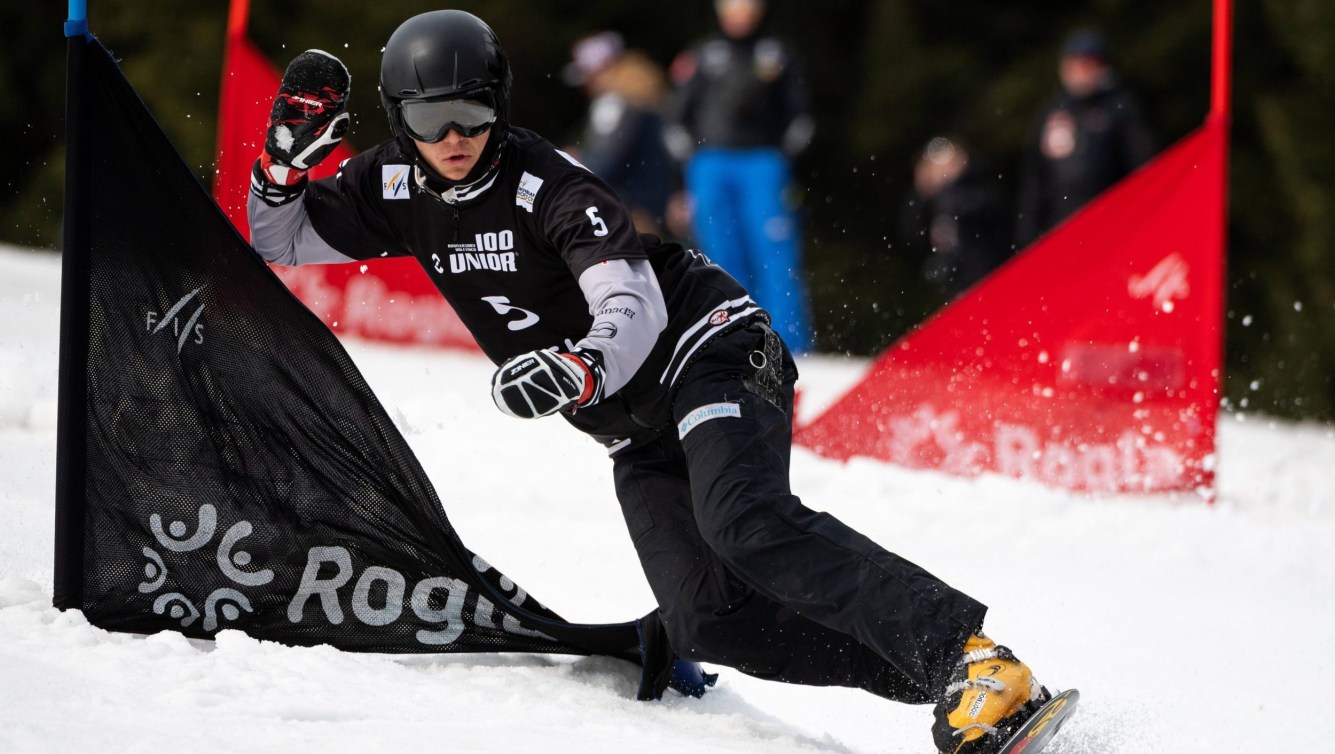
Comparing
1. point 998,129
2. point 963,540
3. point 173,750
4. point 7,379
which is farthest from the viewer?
point 998,129

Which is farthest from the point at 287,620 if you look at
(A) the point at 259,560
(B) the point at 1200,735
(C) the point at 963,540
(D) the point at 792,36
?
(D) the point at 792,36

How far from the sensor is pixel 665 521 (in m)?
3.79

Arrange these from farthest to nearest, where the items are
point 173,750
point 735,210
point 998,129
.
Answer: point 998,129, point 735,210, point 173,750

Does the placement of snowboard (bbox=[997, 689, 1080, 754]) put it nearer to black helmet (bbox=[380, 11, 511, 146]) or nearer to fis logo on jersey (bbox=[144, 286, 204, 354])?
black helmet (bbox=[380, 11, 511, 146])

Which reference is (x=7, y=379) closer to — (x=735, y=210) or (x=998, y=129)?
(x=735, y=210)

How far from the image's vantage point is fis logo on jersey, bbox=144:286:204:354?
11.9 feet

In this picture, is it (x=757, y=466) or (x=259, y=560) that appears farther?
(x=259, y=560)

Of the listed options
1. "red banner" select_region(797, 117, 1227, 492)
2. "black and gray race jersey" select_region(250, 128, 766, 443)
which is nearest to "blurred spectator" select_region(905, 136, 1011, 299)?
"red banner" select_region(797, 117, 1227, 492)

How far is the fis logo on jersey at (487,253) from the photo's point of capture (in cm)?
361

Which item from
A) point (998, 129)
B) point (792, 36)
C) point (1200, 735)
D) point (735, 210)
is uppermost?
point (792, 36)

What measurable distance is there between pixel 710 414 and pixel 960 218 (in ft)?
29.3

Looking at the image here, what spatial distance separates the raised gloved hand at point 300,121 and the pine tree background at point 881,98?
10.1 m

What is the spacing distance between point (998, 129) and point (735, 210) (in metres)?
6.99

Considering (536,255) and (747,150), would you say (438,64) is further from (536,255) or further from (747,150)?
(747,150)
